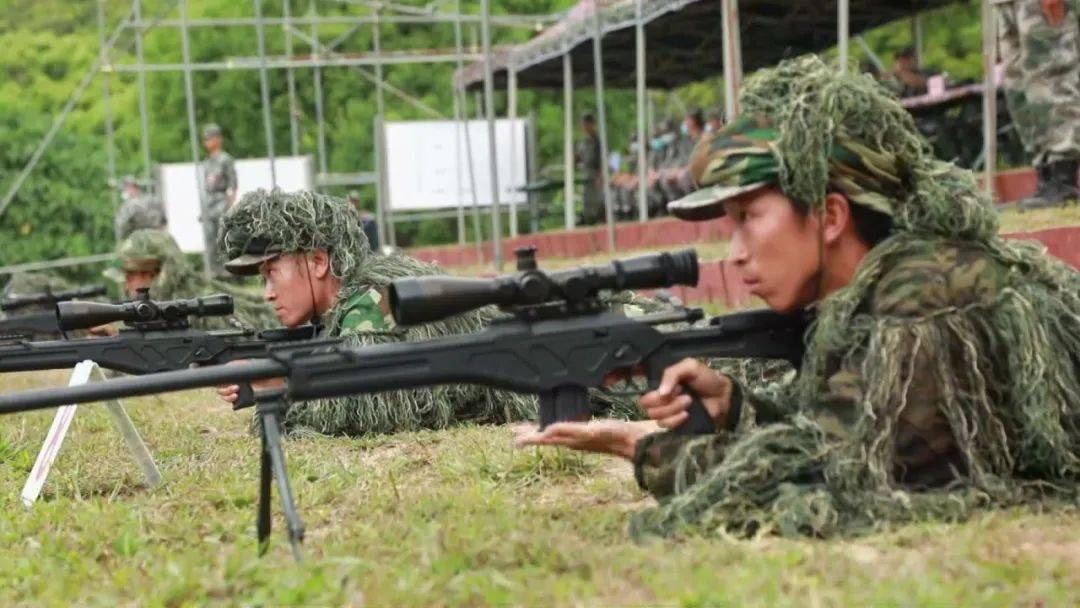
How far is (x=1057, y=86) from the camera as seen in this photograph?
9562 millimetres

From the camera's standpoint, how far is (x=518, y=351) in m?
4.12

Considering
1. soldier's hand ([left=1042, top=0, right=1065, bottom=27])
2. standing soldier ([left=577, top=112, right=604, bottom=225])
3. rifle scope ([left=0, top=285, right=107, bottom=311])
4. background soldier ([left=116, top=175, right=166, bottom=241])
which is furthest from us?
standing soldier ([left=577, top=112, right=604, bottom=225])

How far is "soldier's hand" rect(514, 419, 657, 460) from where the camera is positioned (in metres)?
4.09

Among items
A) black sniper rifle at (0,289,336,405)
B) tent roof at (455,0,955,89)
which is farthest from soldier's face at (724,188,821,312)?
tent roof at (455,0,955,89)

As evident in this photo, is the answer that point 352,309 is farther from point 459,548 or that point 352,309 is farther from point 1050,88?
point 1050,88

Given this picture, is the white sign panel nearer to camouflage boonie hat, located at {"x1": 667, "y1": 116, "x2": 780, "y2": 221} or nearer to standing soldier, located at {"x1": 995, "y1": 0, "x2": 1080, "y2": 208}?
standing soldier, located at {"x1": 995, "y1": 0, "x2": 1080, "y2": 208}

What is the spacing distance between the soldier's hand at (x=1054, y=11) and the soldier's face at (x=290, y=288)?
4887mm

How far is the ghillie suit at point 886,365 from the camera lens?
3982 millimetres

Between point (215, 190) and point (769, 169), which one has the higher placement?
point (769, 169)

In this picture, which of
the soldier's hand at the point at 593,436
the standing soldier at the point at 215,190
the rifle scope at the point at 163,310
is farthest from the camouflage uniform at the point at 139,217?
the soldier's hand at the point at 593,436

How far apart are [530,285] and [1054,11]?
6502 millimetres

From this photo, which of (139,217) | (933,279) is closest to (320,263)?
(933,279)

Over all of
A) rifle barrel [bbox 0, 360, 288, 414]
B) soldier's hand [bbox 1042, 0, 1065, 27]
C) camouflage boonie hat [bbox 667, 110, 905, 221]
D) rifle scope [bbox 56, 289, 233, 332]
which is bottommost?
rifle scope [bbox 56, 289, 233, 332]

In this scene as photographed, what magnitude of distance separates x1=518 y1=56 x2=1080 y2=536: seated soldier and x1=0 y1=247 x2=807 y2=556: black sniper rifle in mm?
99
